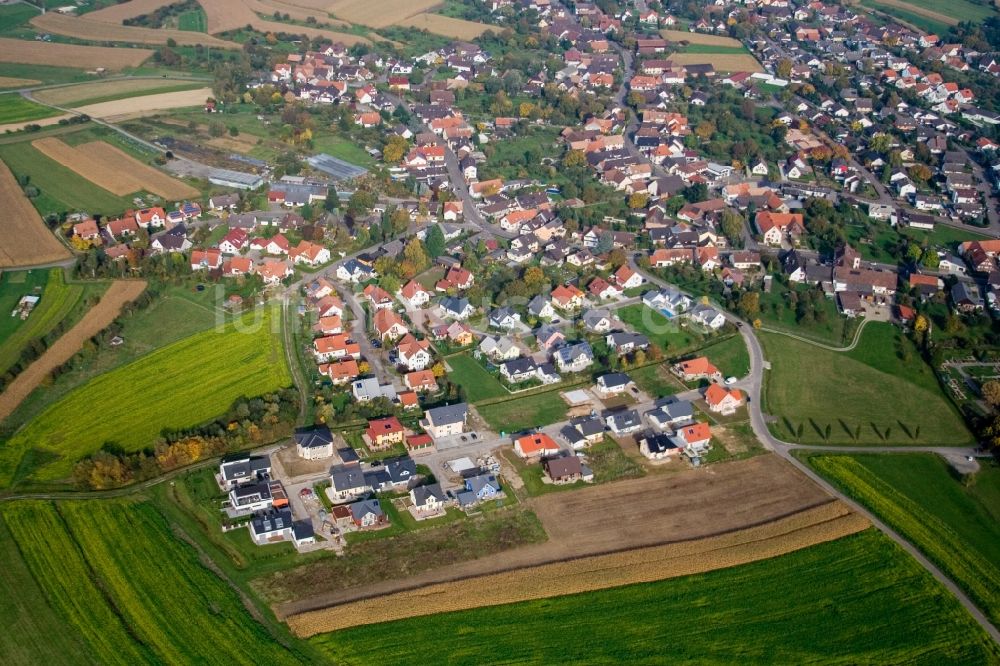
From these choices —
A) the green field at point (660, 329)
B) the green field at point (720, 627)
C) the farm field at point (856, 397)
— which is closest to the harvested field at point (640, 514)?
the green field at point (720, 627)

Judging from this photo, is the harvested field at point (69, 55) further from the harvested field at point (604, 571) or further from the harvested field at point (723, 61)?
the harvested field at point (604, 571)

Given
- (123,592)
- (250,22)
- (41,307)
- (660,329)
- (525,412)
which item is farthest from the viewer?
(250,22)

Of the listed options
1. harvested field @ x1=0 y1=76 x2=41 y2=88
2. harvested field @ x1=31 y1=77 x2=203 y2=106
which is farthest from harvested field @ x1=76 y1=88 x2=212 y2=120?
harvested field @ x1=0 y1=76 x2=41 y2=88

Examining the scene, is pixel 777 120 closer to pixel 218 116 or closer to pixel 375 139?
pixel 375 139

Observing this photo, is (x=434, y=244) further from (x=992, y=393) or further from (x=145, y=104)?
(x=145, y=104)

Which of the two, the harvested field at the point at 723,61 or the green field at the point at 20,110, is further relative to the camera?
the harvested field at the point at 723,61

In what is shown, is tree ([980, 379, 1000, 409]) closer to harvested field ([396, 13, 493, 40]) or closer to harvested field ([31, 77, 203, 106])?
harvested field ([31, 77, 203, 106])

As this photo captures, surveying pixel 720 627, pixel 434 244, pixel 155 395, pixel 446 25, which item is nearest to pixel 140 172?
pixel 434 244
